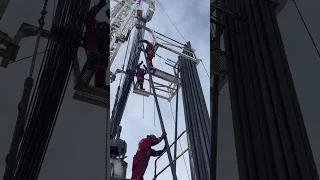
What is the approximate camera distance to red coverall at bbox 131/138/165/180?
9.78 m

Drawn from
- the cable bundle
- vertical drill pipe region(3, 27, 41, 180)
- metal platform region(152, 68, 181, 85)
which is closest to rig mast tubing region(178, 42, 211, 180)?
metal platform region(152, 68, 181, 85)

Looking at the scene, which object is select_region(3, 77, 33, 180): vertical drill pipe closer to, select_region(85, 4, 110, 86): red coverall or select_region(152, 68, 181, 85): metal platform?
select_region(85, 4, 110, 86): red coverall

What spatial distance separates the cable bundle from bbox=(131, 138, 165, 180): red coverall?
601 cm

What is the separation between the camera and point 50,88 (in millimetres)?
3844

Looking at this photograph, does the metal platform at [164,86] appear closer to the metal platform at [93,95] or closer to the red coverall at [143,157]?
the red coverall at [143,157]

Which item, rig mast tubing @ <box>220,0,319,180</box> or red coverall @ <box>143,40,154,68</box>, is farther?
red coverall @ <box>143,40,154,68</box>

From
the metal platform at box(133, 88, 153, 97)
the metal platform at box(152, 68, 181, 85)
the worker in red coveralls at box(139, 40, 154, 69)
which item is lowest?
the metal platform at box(133, 88, 153, 97)

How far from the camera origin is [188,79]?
11.2 m

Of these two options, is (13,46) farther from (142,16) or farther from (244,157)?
(142,16)

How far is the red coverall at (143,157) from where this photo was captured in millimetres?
9781

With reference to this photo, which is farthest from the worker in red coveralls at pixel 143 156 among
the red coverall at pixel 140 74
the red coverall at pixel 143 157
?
the red coverall at pixel 140 74

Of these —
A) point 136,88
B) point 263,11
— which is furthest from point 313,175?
point 136,88

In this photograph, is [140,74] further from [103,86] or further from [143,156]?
[103,86]

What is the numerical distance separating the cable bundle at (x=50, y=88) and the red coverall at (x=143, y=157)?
6011 mm
